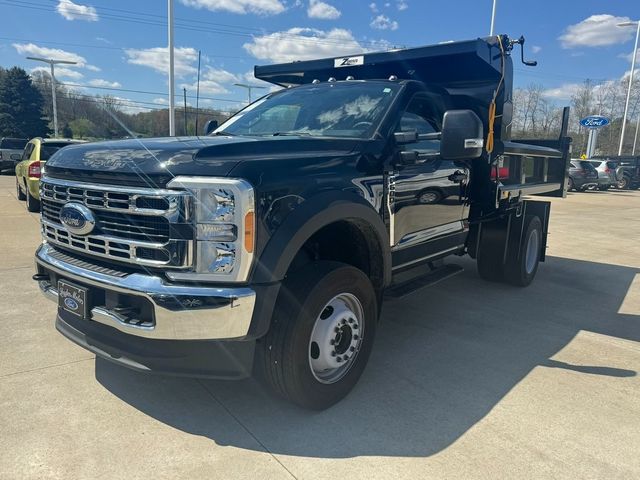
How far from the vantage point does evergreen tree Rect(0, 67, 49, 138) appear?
49031 mm

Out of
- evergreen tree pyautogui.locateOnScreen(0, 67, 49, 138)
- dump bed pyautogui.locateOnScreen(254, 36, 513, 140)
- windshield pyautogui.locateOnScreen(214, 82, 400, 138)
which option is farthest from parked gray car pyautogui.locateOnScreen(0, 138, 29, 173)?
evergreen tree pyautogui.locateOnScreen(0, 67, 49, 138)

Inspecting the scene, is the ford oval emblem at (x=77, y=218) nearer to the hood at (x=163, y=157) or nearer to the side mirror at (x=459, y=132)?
the hood at (x=163, y=157)

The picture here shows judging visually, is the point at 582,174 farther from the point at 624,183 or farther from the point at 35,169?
the point at 35,169

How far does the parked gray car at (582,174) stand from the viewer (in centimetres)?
2448

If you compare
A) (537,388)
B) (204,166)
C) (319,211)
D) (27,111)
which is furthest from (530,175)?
(27,111)

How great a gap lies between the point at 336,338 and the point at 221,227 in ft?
3.74

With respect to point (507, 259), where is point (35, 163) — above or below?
above

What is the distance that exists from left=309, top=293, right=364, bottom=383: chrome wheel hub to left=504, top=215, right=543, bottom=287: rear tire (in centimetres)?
330

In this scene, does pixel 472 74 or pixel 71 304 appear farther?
pixel 472 74

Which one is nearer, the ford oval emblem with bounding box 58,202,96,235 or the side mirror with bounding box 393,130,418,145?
the ford oval emblem with bounding box 58,202,96,235

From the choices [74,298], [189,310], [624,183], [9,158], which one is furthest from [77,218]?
[624,183]

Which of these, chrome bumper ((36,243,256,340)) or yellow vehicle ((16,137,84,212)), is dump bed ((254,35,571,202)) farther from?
yellow vehicle ((16,137,84,212))

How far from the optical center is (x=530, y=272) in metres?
6.25

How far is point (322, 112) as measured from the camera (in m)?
3.97
